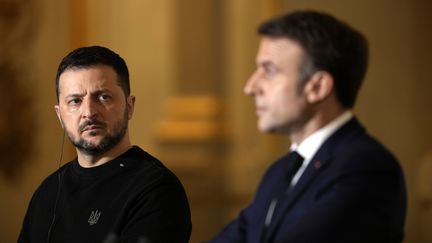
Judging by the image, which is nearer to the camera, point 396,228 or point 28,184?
point 396,228

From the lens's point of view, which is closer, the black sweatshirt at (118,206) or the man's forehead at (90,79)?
the black sweatshirt at (118,206)

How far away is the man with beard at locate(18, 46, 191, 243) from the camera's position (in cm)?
239

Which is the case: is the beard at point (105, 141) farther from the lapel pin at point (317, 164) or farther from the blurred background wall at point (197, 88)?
the blurred background wall at point (197, 88)

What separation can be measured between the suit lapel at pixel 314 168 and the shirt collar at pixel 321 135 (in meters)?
0.01

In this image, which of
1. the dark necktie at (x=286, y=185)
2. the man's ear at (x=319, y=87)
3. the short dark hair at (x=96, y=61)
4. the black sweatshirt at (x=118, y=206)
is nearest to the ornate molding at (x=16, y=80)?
the black sweatshirt at (x=118, y=206)

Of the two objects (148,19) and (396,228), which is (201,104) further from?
(396,228)

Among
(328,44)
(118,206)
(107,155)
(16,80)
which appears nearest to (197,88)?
(16,80)

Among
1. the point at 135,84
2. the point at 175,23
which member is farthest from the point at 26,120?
the point at 175,23

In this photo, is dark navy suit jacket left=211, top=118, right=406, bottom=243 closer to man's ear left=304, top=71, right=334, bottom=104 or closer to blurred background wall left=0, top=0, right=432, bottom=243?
man's ear left=304, top=71, right=334, bottom=104

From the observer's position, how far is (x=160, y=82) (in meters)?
4.15

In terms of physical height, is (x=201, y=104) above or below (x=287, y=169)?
below

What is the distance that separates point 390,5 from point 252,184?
3.73ft

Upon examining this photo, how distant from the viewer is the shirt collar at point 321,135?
6.31 feet

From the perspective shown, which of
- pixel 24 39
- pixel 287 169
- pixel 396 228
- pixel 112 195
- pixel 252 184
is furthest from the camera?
Answer: pixel 24 39
